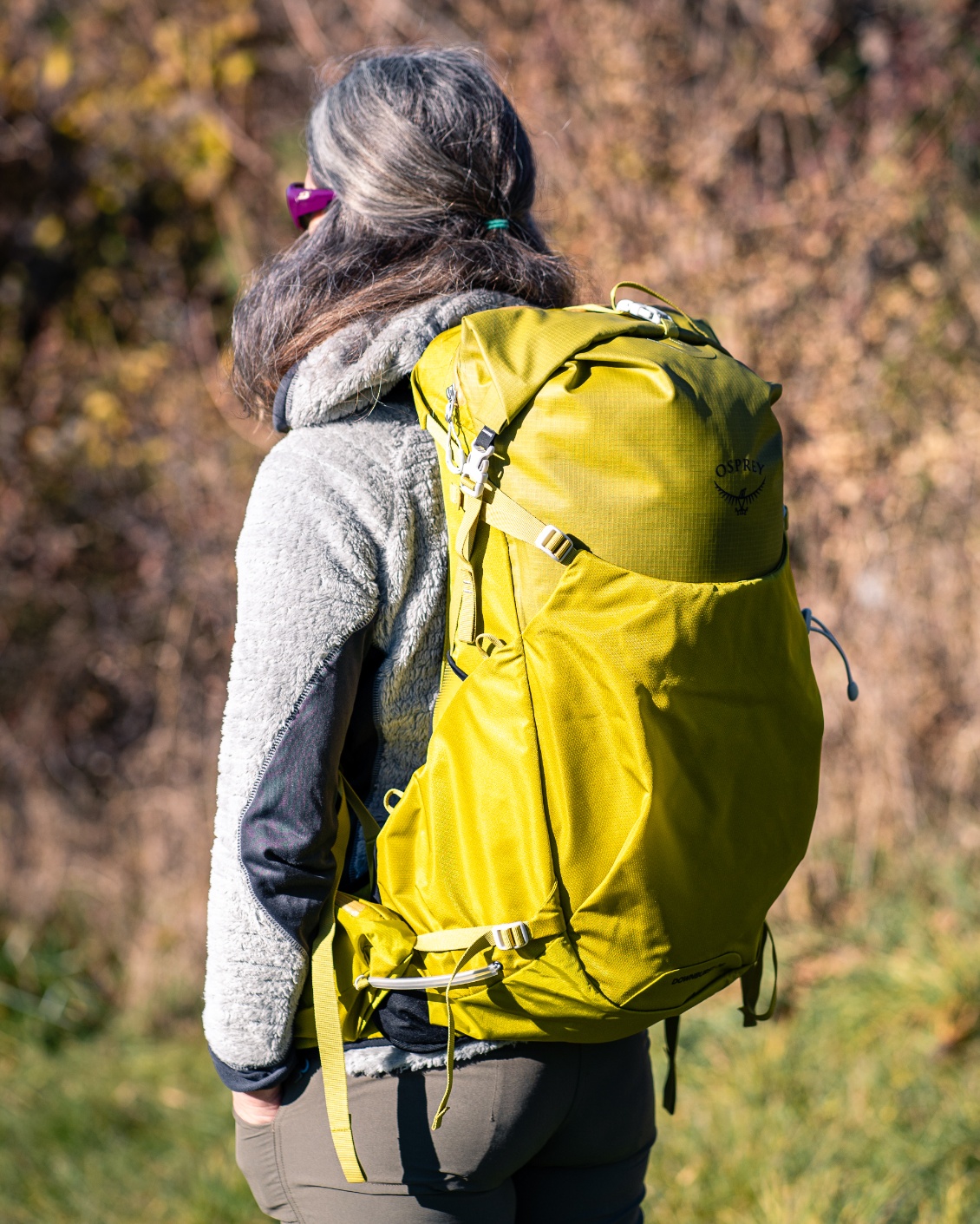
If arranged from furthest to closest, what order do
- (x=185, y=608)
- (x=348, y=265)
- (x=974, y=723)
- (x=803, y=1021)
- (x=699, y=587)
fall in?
(x=185, y=608) → (x=974, y=723) → (x=803, y=1021) → (x=348, y=265) → (x=699, y=587)

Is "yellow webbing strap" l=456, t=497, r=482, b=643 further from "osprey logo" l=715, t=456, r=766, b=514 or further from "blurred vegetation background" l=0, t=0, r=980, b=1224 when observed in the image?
"blurred vegetation background" l=0, t=0, r=980, b=1224

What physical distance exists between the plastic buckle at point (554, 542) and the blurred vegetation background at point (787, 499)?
2.09 meters

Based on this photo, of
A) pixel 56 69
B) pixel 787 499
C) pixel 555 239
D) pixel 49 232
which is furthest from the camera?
pixel 49 232

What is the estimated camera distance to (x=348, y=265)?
1477 mm

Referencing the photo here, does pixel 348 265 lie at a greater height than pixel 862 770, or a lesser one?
greater

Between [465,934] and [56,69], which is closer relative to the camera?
[465,934]

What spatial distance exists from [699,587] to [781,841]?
1.18ft

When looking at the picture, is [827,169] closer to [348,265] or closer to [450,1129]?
[348,265]

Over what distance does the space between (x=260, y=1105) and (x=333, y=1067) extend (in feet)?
0.54

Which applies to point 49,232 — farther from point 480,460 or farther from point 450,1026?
point 450,1026

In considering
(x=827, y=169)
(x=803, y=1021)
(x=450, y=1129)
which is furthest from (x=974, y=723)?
(x=450, y=1129)

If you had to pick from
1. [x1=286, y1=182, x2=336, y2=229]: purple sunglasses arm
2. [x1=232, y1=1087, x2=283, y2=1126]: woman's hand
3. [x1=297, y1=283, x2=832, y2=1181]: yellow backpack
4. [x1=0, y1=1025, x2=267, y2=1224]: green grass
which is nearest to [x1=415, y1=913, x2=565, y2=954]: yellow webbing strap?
[x1=297, y1=283, x2=832, y2=1181]: yellow backpack

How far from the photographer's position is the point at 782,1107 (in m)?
2.90

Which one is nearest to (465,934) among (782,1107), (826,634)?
(826,634)
